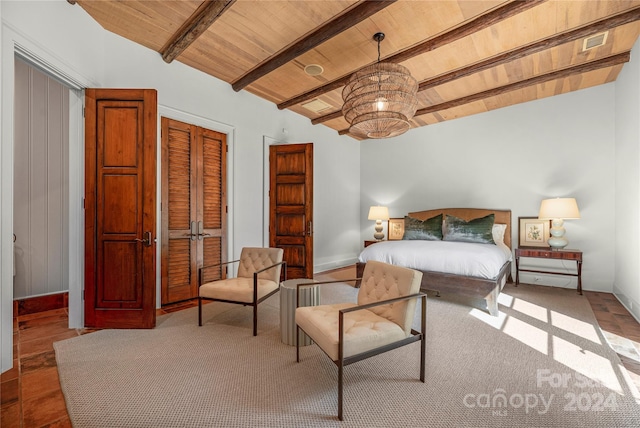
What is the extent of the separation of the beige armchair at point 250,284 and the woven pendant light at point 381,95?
1.90 metres

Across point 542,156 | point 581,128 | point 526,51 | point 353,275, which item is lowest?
point 353,275

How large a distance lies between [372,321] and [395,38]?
3011mm

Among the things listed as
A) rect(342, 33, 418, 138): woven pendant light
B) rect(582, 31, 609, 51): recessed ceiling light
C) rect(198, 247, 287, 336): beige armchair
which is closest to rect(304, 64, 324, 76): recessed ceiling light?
rect(342, 33, 418, 138): woven pendant light

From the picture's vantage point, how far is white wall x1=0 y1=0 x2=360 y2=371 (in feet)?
7.04

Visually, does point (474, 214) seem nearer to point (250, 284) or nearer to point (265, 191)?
point (265, 191)

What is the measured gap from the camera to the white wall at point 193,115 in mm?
2145

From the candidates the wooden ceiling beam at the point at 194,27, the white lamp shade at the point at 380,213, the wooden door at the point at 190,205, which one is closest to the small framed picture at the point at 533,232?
the white lamp shade at the point at 380,213

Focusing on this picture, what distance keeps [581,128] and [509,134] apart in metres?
0.98

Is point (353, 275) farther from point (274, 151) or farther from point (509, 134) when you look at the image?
point (509, 134)

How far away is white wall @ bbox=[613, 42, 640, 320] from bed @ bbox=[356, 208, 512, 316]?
1.28 meters

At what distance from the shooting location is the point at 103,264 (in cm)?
292

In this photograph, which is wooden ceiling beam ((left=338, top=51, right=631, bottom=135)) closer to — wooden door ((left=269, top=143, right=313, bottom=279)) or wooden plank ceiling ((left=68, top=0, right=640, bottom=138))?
wooden plank ceiling ((left=68, top=0, right=640, bottom=138))

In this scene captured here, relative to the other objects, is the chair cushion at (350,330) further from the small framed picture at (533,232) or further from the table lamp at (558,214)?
the small framed picture at (533,232)

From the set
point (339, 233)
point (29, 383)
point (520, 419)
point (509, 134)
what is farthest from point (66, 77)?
point (509, 134)
